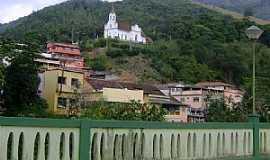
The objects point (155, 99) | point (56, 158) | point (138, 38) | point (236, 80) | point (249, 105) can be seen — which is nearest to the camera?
point (56, 158)

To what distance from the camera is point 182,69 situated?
284 ft

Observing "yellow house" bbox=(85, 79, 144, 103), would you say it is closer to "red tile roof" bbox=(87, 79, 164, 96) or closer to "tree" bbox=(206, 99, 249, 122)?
"red tile roof" bbox=(87, 79, 164, 96)

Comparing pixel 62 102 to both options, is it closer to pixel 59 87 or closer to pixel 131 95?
pixel 59 87

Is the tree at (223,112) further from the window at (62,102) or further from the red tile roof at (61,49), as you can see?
the red tile roof at (61,49)

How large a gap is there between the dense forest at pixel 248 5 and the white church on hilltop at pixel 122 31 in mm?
48935

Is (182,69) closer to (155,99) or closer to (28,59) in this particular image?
(155,99)

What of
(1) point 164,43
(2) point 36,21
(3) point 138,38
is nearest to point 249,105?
(1) point 164,43

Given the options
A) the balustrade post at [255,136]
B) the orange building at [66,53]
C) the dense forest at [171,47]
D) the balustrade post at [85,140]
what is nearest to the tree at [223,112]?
the dense forest at [171,47]

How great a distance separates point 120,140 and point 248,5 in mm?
A: 178173

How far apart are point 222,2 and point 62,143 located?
192134 millimetres

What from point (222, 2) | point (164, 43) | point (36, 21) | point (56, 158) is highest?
point (222, 2)

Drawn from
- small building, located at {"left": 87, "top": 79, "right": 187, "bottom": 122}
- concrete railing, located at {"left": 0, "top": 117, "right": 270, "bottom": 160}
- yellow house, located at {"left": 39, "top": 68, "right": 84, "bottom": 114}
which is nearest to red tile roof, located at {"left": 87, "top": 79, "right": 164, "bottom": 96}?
small building, located at {"left": 87, "top": 79, "right": 187, "bottom": 122}

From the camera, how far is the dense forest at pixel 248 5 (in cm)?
16441

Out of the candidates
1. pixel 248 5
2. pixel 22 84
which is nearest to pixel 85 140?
pixel 22 84
